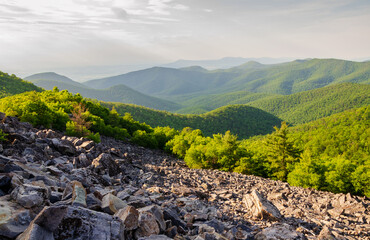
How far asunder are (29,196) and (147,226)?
378 centimetres

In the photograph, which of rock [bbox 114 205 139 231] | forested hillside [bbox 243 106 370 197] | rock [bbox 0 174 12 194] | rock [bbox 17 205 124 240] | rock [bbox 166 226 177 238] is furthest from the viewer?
forested hillside [bbox 243 106 370 197]

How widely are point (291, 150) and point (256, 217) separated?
1537 inches

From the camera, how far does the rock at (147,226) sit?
7071 millimetres

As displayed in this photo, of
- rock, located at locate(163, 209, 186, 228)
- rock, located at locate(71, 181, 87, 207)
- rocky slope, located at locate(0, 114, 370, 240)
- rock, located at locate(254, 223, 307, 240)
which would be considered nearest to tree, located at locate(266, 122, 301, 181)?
rocky slope, located at locate(0, 114, 370, 240)

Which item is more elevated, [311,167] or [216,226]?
[216,226]

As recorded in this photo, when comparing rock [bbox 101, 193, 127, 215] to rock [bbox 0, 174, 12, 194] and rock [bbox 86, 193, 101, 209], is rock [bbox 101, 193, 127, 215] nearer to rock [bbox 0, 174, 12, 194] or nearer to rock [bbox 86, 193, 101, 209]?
rock [bbox 86, 193, 101, 209]

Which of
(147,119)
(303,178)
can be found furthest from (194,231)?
(147,119)

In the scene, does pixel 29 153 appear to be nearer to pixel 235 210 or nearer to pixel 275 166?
pixel 235 210

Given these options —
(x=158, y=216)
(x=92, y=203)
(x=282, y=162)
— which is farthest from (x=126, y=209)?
(x=282, y=162)

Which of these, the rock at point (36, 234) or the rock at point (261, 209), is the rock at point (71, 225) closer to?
the rock at point (36, 234)

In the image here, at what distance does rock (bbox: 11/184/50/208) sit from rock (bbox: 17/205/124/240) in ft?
5.22

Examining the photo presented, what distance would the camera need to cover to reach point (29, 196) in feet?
21.5

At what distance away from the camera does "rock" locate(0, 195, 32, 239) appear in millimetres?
5273

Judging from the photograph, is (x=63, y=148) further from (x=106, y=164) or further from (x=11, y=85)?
(x=11, y=85)
